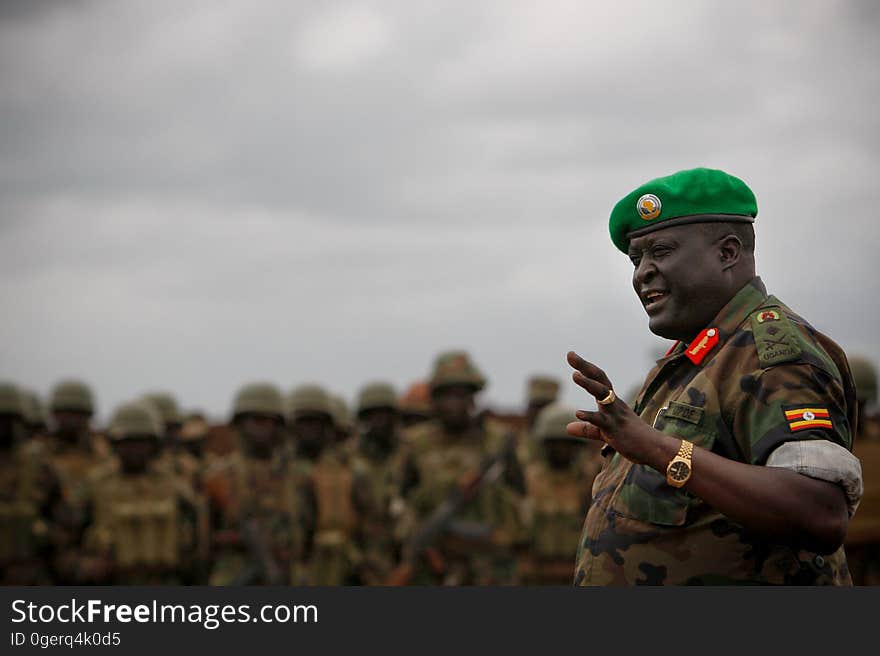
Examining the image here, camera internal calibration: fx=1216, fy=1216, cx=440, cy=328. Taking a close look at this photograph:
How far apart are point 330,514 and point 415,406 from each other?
5119 mm

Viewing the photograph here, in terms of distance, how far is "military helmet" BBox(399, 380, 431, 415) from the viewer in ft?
57.3

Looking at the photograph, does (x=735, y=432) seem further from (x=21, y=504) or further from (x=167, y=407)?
(x=167, y=407)

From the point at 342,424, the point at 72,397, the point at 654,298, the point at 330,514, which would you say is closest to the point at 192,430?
the point at 72,397

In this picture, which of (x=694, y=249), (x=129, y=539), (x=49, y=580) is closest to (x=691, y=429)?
(x=694, y=249)

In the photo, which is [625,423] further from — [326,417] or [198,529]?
[326,417]

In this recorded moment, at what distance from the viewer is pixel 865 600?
344cm

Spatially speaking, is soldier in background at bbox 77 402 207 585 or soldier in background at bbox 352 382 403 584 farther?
soldier in background at bbox 352 382 403 584

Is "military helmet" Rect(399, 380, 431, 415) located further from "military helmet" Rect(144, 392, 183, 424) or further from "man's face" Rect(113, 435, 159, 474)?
"man's face" Rect(113, 435, 159, 474)

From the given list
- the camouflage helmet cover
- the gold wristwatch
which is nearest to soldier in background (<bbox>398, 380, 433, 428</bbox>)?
the camouflage helmet cover

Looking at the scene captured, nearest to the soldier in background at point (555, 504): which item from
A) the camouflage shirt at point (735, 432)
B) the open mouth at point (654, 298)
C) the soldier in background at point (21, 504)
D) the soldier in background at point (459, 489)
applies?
the soldier in background at point (459, 489)

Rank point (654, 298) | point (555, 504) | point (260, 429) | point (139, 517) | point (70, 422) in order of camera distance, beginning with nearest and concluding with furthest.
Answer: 1. point (654, 298)
2. point (139, 517)
3. point (260, 429)
4. point (555, 504)
5. point (70, 422)

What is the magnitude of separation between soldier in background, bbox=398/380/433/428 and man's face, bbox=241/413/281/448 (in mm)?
3577

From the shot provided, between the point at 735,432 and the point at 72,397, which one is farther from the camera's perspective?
the point at 72,397

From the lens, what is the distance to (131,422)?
1201 cm
